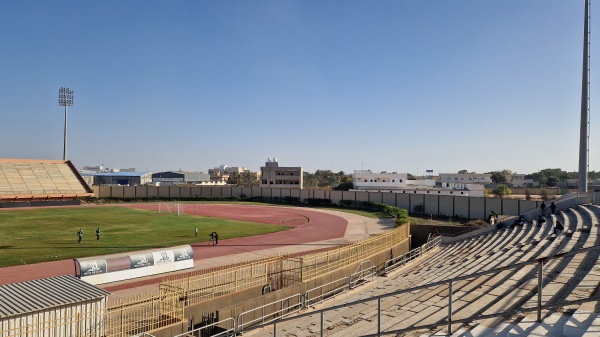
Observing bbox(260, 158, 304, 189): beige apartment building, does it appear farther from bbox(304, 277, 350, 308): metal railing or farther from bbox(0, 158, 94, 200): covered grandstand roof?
bbox(304, 277, 350, 308): metal railing

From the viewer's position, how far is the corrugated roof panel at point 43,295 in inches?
457

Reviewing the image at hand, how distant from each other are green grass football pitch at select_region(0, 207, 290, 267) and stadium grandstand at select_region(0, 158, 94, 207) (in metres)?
8.16

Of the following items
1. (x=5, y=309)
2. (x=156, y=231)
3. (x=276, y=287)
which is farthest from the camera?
(x=156, y=231)

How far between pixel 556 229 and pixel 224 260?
20143 millimetres

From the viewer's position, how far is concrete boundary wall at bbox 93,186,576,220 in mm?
46906

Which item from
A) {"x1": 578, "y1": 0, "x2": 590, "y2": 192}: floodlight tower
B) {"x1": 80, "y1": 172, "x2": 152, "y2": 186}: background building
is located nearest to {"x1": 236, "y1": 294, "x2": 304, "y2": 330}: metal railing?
{"x1": 578, "y1": 0, "x2": 590, "y2": 192}: floodlight tower

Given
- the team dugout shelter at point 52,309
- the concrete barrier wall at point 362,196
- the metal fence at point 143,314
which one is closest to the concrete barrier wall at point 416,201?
the concrete barrier wall at point 362,196

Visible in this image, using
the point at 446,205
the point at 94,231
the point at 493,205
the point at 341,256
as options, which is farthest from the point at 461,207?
the point at 94,231

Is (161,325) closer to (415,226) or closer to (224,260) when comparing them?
(224,260)

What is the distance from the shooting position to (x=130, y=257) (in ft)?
74.3

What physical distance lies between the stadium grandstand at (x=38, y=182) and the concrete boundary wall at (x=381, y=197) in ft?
18.9

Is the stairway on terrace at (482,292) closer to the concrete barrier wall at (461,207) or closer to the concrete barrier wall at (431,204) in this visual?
the concrete barrier wall at (461,207)

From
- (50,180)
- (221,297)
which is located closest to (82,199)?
(50,180)

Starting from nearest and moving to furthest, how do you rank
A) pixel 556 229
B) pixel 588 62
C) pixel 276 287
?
pixel 276 287 < pixel 556 229 < pixel 588 62
